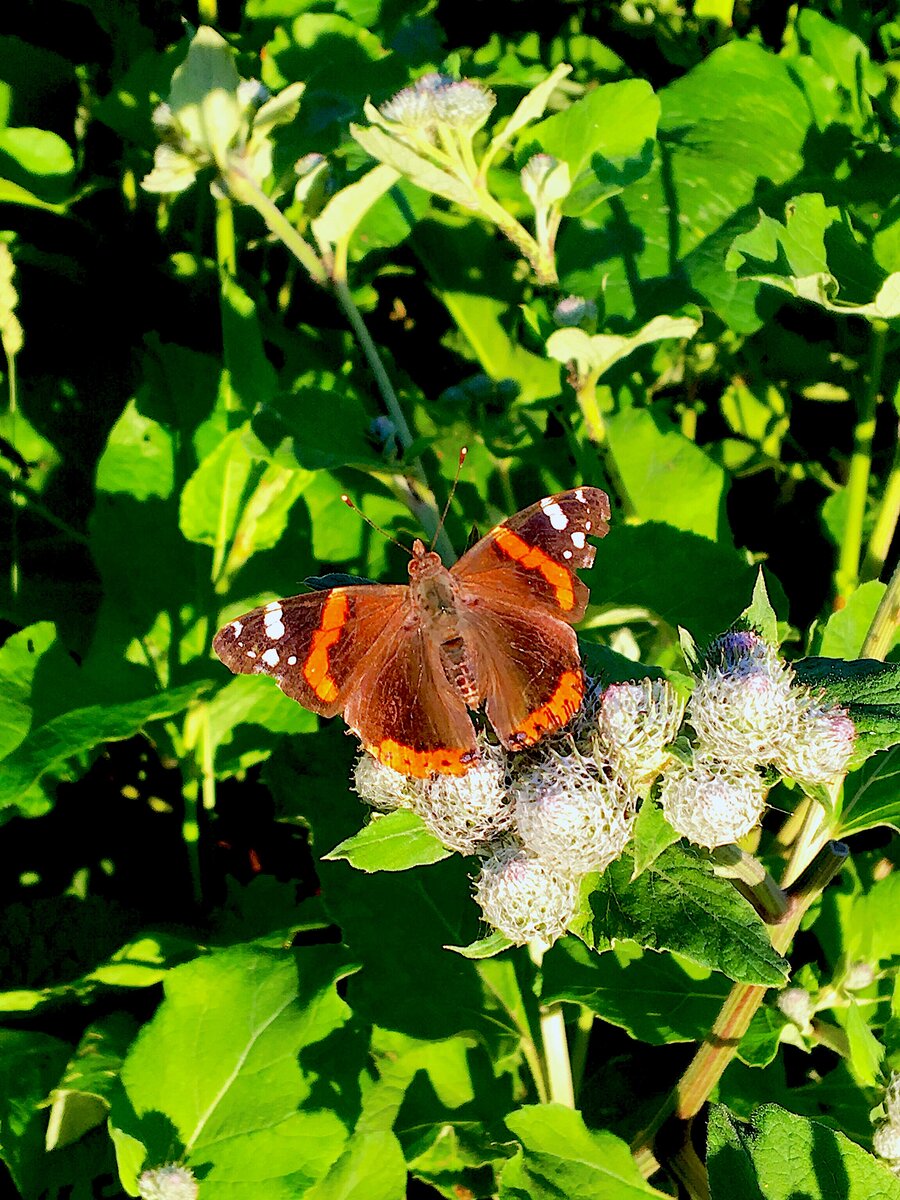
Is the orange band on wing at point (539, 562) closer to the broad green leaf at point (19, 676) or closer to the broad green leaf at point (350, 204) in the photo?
the broad green leaf at point (350, 204)

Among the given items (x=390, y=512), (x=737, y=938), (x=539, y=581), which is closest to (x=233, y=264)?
(x=390, y=512)

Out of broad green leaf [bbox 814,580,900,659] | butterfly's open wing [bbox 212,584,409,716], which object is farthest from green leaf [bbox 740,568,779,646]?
butterfly's open wing [bbox 212,584,409,716]

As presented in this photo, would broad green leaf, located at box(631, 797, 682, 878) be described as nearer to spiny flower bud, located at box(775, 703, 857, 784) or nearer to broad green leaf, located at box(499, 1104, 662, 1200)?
spiny flower bud, located at box(775, 703, 857, 784)

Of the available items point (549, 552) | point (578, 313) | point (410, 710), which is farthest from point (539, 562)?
point (578, 313)

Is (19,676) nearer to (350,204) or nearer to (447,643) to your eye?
(447,643)

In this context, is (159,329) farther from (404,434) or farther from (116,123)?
(404,434)

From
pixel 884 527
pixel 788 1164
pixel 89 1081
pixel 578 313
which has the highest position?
pixel 578 313
